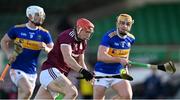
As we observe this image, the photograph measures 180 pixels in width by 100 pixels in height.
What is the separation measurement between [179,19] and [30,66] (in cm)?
1626

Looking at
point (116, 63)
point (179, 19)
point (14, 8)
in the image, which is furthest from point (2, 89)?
point (179, 19)

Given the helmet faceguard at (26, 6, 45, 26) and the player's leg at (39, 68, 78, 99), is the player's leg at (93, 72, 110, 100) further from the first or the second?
the helmet faceguard at (26, 6, 45, 26)

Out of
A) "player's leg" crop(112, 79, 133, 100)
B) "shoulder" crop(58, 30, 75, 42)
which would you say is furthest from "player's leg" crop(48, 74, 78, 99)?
"player's leg" crop(112, 79, 133, 100)

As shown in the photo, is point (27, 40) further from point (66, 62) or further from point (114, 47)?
point (66, 62)

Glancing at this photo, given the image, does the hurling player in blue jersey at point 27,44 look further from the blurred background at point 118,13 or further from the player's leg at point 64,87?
the blurred background at point 118,13

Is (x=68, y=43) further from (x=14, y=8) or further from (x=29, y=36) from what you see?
(x=14, y=8)

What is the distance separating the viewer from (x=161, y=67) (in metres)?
13.1

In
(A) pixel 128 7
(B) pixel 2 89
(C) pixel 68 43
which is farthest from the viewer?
(A) pixel 128 7

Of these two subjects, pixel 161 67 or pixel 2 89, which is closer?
pixel 161 67

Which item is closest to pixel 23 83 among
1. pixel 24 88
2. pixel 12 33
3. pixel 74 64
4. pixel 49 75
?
pixel 24 88

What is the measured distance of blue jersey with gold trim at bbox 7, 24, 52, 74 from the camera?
13.6 m

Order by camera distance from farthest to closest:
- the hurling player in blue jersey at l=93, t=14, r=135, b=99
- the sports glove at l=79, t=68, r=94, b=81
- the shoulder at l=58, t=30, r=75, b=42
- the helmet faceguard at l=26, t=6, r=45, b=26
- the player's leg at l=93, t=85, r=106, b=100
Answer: the helmet faceguard at l=26, t=6, r=45, b=26 → the player's leg at l=93, t=85, r=106, b=100 → the hurling player in blue jersey at l=93, t=14, r=135, b=99 → the shoulder at l=58, t=30, r=75, b=42 → the sports glove at l=79, t=68, r=94, b=81

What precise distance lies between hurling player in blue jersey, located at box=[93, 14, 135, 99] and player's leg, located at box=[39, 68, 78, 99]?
41.3 inches

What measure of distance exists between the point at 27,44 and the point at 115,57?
5.64 ft
